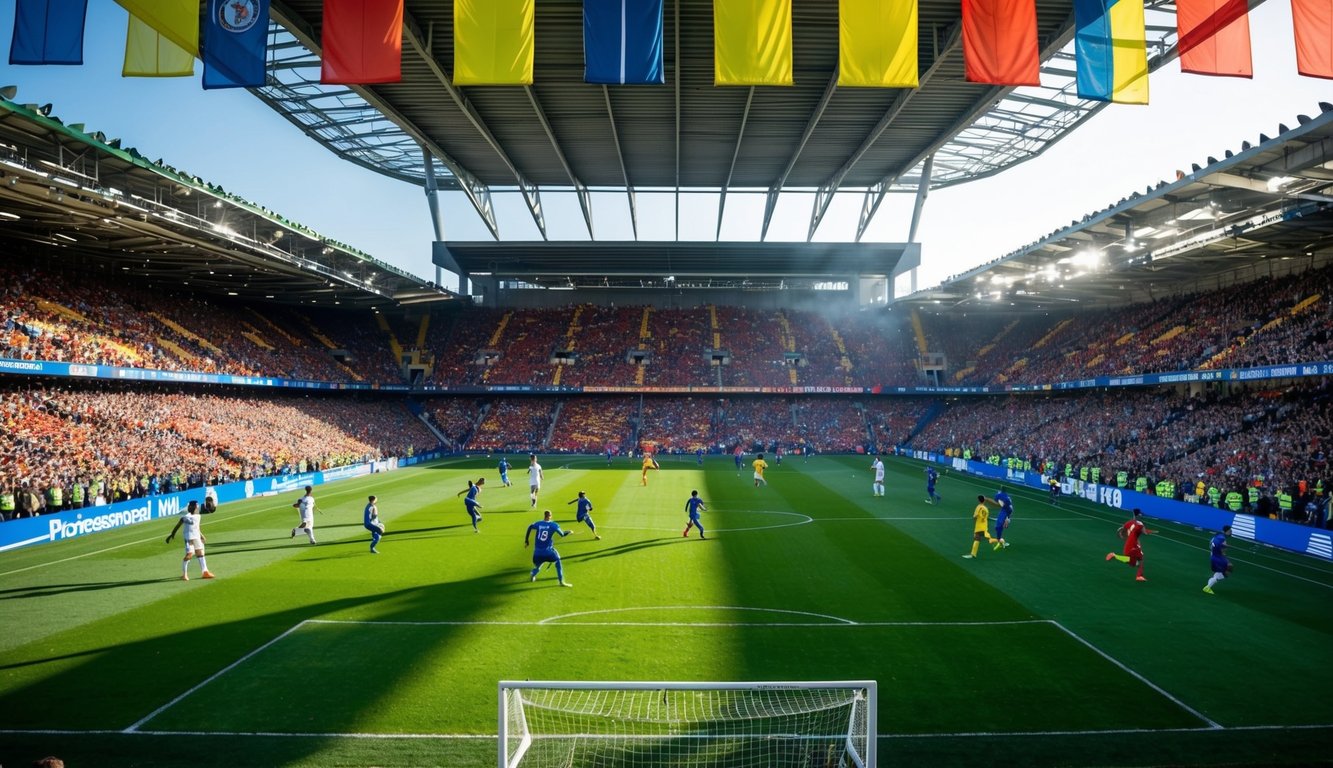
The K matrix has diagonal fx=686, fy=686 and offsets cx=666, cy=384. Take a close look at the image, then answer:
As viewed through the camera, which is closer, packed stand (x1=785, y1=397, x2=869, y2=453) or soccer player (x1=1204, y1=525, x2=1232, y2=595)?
soccer player (x1=1204, y1=525, x2=1232, y2=595)

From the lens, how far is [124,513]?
914 inches

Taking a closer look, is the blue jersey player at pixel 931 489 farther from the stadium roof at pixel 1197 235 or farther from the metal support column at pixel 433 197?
the metal support column at pixel 433 197

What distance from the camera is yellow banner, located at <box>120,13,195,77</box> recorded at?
18.8 metres

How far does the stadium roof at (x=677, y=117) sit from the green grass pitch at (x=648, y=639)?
60.4 ft

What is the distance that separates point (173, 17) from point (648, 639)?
18819 mm

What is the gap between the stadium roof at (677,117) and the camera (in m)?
26.5

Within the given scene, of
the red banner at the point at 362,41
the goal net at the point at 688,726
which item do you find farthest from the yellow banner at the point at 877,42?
the goal net at the point at 688,726

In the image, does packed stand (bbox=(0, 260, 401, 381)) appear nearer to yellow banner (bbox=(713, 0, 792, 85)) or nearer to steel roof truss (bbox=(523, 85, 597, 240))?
steel roof truss (bbox=(523, 85, 597, 240))

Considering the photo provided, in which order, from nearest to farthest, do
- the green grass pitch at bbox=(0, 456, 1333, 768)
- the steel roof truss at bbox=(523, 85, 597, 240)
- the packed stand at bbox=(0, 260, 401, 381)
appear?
1. the green grass pitch at bbox=(0, 456, 1333, 768)
2. the packed stand at bbox=(0, 260, 401, 381)
3. the steel roof truss at bbox=(523, 85, 597, 240)

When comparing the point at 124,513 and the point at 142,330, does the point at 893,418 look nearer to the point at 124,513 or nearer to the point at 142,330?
the point at 124,513

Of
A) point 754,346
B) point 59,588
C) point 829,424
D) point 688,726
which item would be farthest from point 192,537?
point 754,346

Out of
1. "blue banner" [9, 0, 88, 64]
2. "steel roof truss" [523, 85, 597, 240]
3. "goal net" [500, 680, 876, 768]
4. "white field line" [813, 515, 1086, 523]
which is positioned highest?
"steel roof truss" [523, 85, 597, 240]

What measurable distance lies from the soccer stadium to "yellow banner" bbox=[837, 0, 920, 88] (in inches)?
3.8

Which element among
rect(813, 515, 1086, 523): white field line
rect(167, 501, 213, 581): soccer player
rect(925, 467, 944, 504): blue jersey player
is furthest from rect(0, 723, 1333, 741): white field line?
rect(925, 467, 944, 504): blue jersey player
